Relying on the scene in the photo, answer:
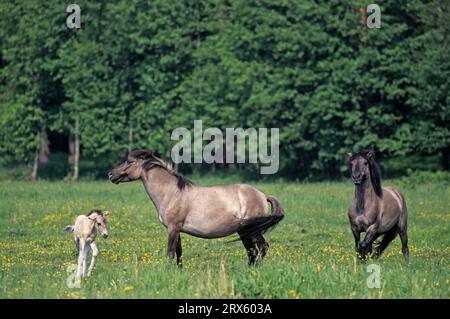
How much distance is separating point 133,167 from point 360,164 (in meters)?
3.89

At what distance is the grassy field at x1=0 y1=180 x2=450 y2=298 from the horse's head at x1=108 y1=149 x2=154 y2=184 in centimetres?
147

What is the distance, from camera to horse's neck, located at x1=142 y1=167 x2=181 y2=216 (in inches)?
623

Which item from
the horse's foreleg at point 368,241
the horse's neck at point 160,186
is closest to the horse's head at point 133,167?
the horse's neck at point 160,186

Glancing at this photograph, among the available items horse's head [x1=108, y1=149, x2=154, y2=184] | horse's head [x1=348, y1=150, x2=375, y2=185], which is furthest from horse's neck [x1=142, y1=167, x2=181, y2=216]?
horse's head [x1=348, y1=150, x2=375, y2=185]

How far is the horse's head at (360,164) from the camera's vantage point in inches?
646

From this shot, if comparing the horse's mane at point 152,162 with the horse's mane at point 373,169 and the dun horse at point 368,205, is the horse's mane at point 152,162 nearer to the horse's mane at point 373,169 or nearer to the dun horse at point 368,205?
the dun horse at point 368,205

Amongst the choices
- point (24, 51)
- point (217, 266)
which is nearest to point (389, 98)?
point (24, 51)

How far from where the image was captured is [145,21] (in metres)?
41.8

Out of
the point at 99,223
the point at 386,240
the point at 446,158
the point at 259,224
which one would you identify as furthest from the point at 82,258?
the point at 446,158

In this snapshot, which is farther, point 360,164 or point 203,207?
point 360,164

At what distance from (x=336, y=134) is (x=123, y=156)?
34.4 ft

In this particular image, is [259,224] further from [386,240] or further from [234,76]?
[234,76]

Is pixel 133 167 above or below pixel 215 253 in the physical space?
above

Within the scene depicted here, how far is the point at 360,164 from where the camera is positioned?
16500mm
